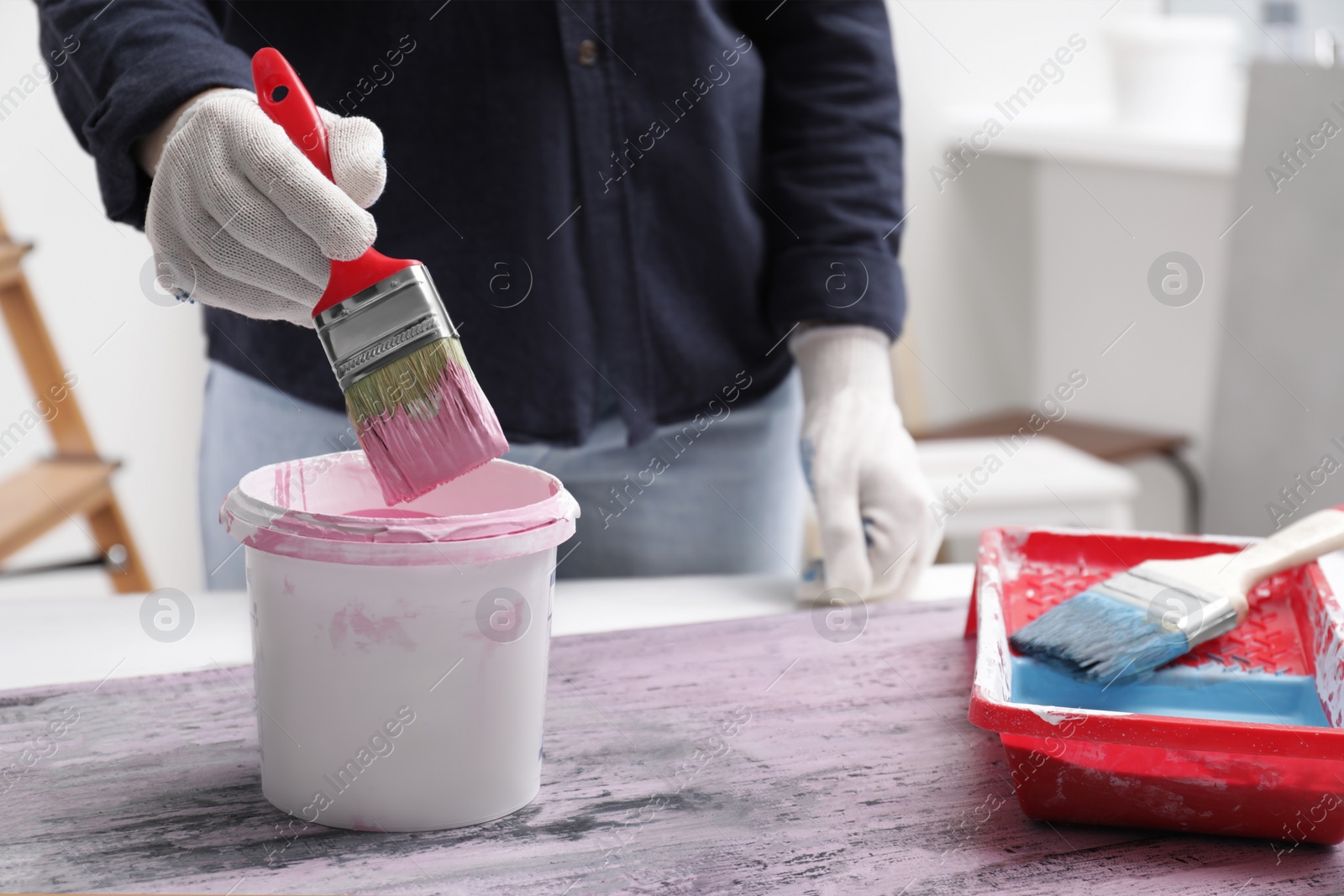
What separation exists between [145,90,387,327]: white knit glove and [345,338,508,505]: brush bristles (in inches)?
2.4

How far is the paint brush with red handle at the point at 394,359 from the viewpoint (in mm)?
551

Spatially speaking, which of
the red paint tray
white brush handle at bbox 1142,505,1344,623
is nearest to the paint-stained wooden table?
the red paint tray

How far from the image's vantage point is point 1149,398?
8.12 feet

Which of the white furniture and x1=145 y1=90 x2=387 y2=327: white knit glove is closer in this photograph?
x1=145 y1=90 x2=387 y2=327: white knit glove

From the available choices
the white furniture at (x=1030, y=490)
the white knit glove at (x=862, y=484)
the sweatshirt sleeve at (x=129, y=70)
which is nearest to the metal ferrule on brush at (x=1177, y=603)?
the white knit glove at (x=862, y=484)

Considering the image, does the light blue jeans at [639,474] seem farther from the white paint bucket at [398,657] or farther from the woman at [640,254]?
the white paint bucket at [398,657]

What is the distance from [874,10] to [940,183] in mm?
1665

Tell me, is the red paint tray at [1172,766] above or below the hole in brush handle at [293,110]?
below

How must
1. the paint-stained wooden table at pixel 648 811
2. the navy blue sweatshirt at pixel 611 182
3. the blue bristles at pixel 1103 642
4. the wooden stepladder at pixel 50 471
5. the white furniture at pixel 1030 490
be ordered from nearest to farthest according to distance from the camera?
the paint-stained wooden table at pixel 648 811, the blue bristles at pixel 1103 642, the navy blue sweatshirt at pixel 611 182, the wooden stepladder at pixel 50 471, the white furniture at pixel 1030 490

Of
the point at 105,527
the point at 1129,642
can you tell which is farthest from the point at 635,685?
the point at 105,527

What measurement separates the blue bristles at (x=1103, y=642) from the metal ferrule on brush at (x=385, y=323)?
0.36m

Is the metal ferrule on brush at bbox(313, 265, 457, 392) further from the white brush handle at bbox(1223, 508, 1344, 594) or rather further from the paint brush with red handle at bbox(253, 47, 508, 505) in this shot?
the white brush handle at bbox(1223, 508, 1344, 594)

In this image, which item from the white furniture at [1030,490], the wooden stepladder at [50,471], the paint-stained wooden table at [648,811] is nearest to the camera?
the paint-stained wooden table at [648,811]

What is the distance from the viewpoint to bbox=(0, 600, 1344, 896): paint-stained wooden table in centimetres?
51
